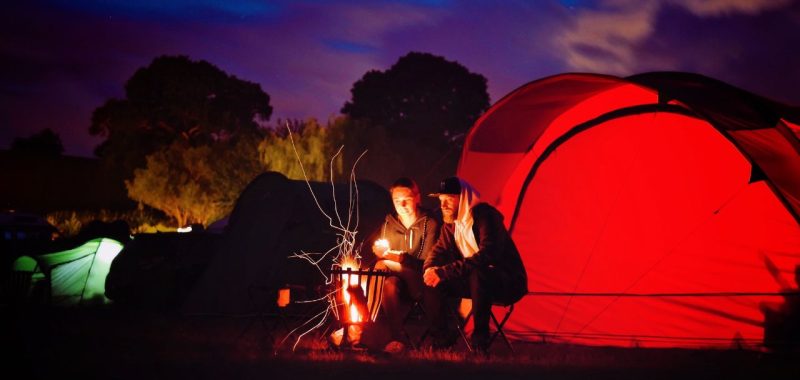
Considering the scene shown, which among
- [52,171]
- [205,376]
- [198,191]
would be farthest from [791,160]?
[52,171]

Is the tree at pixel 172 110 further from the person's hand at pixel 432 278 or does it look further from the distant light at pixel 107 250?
the person's hand at pixel 432 278

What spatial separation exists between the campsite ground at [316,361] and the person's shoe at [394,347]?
81mm

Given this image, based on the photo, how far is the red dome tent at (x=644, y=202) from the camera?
20.8ft

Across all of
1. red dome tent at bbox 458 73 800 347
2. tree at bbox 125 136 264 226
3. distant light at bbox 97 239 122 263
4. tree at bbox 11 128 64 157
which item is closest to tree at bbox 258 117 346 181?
tree at bbox 125 136 264 226

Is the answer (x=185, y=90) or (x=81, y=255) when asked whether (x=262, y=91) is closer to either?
(x=185, y=90)

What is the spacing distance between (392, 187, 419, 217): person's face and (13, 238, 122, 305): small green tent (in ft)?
21.6

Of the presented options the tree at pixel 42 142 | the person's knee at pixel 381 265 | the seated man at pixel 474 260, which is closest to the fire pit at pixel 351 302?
the person's knee at pixel 381 265

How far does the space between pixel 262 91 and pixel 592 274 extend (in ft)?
123

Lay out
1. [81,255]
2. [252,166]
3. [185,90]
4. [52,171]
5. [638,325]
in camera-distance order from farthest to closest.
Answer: [52,171], [185,90], [252,166], [81,255], [638,325]

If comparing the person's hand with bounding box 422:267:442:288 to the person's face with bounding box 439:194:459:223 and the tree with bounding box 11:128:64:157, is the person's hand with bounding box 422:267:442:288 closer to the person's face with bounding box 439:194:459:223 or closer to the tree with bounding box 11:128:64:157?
the person's face with bounding box 439:194:459:223

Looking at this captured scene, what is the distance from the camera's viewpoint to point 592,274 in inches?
288

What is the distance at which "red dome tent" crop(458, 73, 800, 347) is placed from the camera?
633cm

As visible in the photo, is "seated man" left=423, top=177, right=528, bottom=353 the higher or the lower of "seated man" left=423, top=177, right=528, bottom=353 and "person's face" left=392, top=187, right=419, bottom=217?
the lower

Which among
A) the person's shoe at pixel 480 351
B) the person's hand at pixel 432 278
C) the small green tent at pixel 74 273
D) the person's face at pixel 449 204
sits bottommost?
the small green tent at pixel 74 273
